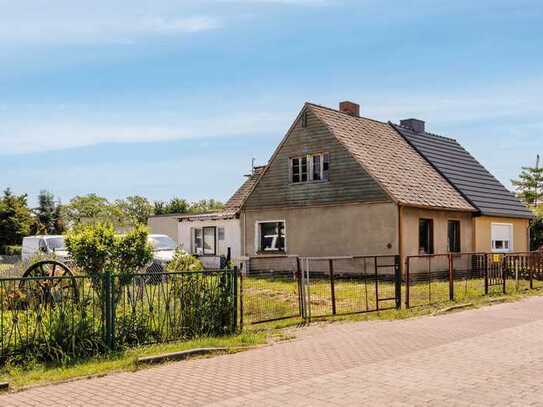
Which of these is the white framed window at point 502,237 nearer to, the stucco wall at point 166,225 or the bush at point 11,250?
the stucco wall at point 166,225

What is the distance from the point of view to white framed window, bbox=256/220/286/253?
2819 centimetres

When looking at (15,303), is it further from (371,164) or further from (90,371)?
(371,164)

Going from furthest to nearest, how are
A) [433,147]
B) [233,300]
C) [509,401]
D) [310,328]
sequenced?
1. [433,147]
2. [310,328]
3. [233,300]
4. [509,401]

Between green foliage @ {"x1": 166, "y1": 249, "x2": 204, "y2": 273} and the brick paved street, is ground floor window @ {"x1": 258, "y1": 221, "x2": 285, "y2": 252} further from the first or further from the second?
the brick paved street

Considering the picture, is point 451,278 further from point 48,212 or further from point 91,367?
point 48,212

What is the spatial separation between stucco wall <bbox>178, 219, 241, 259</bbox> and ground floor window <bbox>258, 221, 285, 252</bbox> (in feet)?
5.36

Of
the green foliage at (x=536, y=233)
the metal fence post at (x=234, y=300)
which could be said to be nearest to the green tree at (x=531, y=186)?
the green foliage at (x=536, y=233)

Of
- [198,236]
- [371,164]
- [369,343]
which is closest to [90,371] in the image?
[369,343]

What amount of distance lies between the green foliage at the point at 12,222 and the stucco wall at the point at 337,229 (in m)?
28.5

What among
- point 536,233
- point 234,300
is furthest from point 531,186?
point 234,300

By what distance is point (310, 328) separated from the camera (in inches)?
503

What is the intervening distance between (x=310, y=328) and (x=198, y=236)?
21423 mm

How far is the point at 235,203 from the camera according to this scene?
33.3m

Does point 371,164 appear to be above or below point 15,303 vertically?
above
